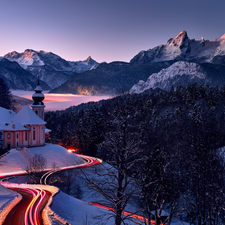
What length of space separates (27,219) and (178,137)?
6262 centimetres

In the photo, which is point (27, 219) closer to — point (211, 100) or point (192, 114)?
point (192, 114)

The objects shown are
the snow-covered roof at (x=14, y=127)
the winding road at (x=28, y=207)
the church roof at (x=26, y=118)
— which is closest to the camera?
the winding road at (x=28, y=207)

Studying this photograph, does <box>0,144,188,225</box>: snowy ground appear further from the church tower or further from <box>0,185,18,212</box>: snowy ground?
the church tower

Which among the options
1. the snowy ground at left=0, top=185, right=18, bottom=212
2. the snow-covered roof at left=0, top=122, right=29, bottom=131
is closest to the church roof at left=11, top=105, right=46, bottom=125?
the snow-covered roof at left=0, top=122, right=29, bottom=131

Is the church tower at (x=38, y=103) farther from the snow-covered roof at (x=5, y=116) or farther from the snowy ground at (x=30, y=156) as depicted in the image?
the snow-covered roof at (x=5, y=116)

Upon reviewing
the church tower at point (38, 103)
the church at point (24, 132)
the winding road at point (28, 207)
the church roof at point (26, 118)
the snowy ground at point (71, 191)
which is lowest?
the snowy ground at point (71, 191)

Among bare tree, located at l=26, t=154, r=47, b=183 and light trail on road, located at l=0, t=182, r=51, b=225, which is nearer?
light trail on road, located at l=0, t=182, r=51, b=225

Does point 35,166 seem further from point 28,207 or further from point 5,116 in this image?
point 5,116

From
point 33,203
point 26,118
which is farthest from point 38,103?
point 33,203

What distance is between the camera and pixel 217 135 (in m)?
69.2

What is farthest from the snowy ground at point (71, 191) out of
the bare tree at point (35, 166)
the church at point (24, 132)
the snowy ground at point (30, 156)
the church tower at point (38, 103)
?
the church tower at point (38, 103)

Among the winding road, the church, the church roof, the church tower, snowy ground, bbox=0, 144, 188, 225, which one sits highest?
the church tower

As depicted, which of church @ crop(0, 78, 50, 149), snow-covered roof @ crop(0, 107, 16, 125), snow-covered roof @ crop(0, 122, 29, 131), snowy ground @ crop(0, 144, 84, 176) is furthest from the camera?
snow-covered roof @ crop(0, 107, 16, 125)

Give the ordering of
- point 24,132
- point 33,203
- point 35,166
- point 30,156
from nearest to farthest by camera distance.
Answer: point 33,203
point 35,166
point 30,156
point 24,132
